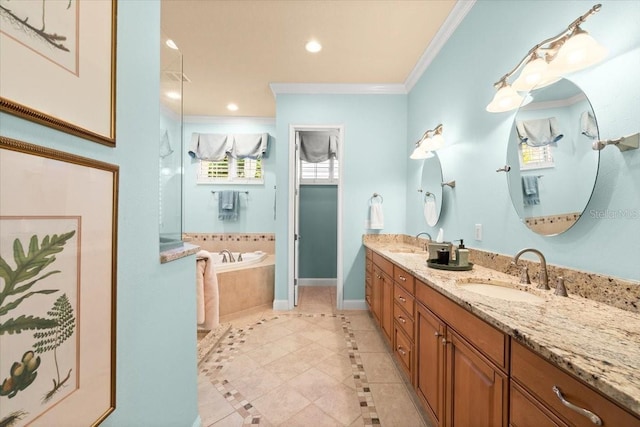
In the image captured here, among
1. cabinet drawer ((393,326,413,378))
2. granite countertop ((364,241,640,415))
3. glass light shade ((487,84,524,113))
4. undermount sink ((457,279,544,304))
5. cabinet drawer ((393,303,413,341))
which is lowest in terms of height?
cabinet drawer ((393,326,413,378))

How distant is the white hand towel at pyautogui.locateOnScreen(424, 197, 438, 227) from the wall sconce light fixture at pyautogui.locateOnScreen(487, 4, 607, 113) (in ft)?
3.70

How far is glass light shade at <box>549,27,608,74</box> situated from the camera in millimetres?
946

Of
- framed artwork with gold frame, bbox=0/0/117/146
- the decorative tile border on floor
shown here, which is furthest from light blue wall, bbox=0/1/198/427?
the decorative tile border on floor

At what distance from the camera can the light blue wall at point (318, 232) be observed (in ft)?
14.2

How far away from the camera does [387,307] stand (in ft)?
6.97

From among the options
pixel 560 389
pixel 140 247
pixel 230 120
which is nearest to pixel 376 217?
pixel 560 389

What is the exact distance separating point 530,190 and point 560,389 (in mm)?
1022

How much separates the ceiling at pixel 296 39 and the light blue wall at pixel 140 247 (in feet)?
4.56

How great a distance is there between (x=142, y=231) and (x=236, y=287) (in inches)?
91.4

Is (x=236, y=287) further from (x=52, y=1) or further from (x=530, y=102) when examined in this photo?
(x=530, y=102)

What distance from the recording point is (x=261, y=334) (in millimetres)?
2512

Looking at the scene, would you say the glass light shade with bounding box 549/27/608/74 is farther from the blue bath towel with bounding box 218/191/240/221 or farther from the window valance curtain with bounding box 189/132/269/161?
the blue bath towel with bounding box 218/191/240/221

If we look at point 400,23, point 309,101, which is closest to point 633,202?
point 400,23

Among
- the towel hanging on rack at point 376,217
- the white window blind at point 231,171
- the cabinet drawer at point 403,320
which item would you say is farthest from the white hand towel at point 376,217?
the white window blind at point 231,171
